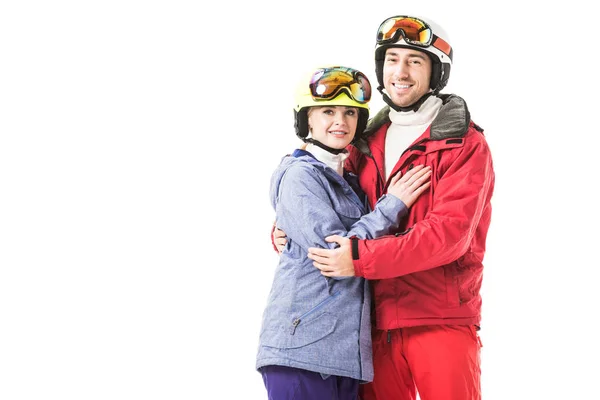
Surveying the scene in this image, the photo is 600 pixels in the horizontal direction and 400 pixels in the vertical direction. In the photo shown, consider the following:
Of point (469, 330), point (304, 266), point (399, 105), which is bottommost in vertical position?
point (469, 330)

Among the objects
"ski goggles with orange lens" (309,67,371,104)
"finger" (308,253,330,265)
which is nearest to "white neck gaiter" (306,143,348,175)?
"ski goggles with orange lens" (309,67,371,104)

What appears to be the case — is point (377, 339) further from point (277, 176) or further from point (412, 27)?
point (412, 27)

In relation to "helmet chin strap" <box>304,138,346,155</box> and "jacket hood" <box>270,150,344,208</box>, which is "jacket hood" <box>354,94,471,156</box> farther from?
"jacket hood" <box>270,150,344,208</box>

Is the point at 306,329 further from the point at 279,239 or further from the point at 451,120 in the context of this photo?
the point at 451,120

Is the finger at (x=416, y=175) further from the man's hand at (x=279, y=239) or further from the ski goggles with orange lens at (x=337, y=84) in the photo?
the man's hand at (x=279, y=239)

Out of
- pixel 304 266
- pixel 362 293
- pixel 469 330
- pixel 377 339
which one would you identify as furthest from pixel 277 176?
pixel 469 330

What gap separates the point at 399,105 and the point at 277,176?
68cm

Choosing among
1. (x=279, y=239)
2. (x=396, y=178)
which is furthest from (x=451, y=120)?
(x=279, y=239)

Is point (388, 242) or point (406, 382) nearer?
point (388, 242)

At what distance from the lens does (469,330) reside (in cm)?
363

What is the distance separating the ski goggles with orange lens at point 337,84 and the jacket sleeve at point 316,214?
35 cm

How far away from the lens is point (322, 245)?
3436 millimetres

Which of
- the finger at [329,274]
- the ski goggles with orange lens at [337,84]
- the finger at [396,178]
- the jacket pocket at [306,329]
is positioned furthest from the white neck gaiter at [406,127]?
the jacket pocket at [306,329]

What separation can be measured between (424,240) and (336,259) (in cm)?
38
